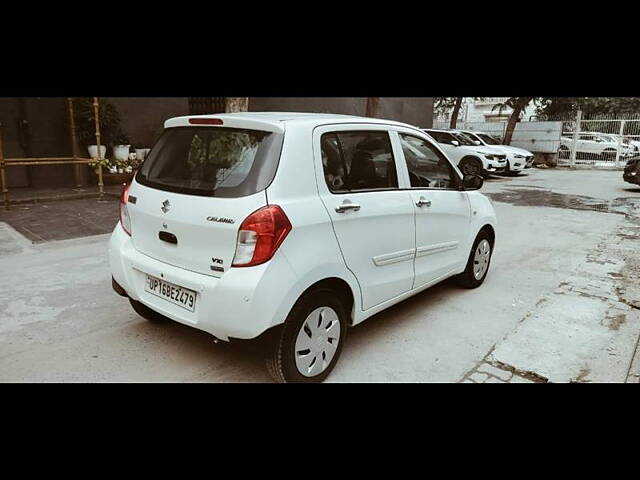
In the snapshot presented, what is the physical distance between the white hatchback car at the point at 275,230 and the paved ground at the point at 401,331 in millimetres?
341

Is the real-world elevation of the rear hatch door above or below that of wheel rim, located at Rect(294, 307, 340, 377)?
above

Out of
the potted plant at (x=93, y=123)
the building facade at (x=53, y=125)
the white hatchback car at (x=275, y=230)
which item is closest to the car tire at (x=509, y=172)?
the building facade at (x=53, y=125)

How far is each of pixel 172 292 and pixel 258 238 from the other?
2.47 feet

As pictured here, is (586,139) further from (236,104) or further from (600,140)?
(236,104)

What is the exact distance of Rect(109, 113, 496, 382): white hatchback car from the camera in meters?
2.82

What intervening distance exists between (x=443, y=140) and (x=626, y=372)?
14.2 metres

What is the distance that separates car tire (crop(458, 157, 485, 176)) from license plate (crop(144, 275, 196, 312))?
14.0 meters

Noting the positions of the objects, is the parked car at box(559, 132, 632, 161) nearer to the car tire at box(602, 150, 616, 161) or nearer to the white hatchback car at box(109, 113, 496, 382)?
the car tire at box(602, 150, 616, 161)

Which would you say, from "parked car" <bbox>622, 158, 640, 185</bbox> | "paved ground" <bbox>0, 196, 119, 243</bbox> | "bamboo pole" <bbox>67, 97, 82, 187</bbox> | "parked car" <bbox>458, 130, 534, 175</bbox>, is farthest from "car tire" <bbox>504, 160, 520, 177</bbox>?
"bamboo pole" <bbox>67, 97, 82, 187</bbox>

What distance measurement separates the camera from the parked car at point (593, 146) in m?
21.7

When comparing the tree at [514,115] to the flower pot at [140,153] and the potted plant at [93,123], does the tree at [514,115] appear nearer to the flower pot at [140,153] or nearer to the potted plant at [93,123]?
the flower pot at [140,153]
